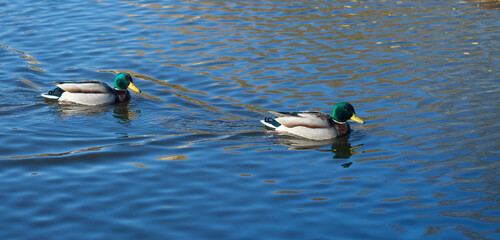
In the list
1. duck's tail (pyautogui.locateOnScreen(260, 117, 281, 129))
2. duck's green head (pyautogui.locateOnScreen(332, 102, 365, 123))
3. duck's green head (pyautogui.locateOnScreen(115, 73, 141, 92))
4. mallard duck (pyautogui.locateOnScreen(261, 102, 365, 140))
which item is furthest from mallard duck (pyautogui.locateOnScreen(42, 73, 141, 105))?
duck's green head (pyautogui.locateOnScreen(332, 102, 365, 123))

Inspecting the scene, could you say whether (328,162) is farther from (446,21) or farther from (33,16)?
(33,16)

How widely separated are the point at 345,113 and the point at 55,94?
5.04m

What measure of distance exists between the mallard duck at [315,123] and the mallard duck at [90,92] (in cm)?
318

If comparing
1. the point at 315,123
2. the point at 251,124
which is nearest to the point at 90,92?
the point at 251,124

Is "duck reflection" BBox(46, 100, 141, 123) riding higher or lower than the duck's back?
lower

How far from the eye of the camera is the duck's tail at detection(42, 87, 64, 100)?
44.2 ft

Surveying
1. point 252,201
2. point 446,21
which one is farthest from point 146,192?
point 446,21

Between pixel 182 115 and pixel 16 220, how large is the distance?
4.77m

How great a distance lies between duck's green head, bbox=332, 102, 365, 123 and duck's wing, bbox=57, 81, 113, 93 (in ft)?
14.0

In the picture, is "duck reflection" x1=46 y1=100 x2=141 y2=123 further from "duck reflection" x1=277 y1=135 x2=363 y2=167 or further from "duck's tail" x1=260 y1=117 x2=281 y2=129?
"duck reflection" x1=277 y1=135 x2=363 y2=167

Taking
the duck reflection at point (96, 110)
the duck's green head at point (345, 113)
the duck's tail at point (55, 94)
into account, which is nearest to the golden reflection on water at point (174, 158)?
the duck reflection at point (96, 110)

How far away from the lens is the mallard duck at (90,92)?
13.6m

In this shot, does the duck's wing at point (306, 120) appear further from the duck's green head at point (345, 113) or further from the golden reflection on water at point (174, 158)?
the golden reflection on water at point (174, 158)

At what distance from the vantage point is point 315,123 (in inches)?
468
